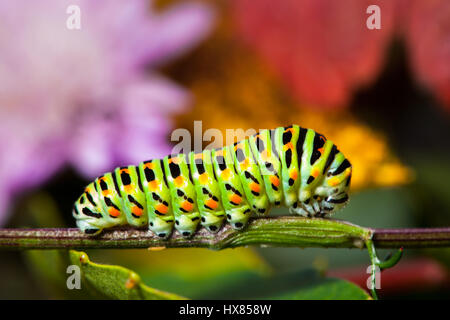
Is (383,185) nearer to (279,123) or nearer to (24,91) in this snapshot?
(279,123)

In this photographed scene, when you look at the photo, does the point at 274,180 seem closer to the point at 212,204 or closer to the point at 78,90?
the point at 212,204

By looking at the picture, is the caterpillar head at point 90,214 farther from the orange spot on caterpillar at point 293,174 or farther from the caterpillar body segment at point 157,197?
the orange spot on caterpillar at point 293,174

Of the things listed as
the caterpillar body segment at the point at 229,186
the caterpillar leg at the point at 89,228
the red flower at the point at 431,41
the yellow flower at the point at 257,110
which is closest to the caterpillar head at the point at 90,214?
the caterpillar leg at the point at 89,228

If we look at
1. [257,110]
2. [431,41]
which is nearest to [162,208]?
[257,110]

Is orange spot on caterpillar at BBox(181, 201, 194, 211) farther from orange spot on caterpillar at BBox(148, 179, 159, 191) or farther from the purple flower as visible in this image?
the purple flower

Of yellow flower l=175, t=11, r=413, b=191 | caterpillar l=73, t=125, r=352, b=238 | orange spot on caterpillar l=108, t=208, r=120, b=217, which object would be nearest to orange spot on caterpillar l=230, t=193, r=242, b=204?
caterpillar l=73, t=125, r=352, b=238

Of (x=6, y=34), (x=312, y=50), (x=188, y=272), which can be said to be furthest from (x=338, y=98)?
(x=6, y=34)

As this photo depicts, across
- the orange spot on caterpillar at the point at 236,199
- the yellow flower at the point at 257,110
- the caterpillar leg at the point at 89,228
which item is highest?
the yellow flower at the point at 257,110
